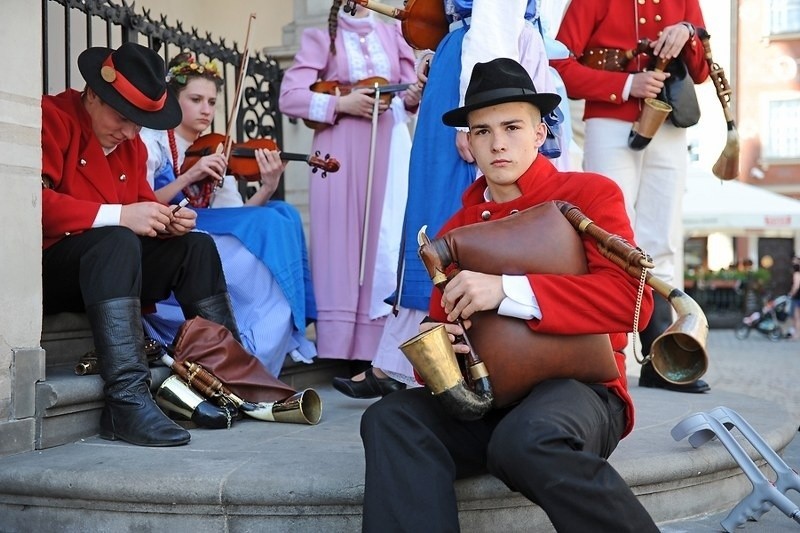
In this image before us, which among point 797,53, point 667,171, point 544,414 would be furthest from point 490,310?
point 797,53

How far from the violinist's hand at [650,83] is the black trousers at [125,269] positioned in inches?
77.7

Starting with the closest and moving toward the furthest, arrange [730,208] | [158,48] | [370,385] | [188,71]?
1. [370,385]
2. [188,71]
3. [158,48]
4. [730,208]

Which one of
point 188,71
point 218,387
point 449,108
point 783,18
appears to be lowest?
point 218,387

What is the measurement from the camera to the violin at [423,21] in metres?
3.94

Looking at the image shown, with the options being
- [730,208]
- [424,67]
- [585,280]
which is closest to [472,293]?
[585,280]

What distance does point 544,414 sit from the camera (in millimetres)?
2264

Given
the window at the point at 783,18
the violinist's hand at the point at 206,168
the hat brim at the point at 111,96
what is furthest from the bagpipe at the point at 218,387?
the window at the point at 783,18

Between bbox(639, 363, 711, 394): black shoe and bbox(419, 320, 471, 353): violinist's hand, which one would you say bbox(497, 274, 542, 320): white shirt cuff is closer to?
bbox(419, 320, 471, 353): violinist's hand

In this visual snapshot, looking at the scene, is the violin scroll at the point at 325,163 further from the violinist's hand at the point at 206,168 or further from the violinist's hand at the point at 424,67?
the violinist's hand at the point at 424,67

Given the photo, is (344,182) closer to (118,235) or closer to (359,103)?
(359,103)

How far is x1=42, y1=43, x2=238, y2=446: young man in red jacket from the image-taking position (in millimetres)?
3322

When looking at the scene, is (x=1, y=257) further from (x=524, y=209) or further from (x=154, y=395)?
(x=524, y=209)

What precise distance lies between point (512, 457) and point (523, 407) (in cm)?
14

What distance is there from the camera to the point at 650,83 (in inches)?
174
